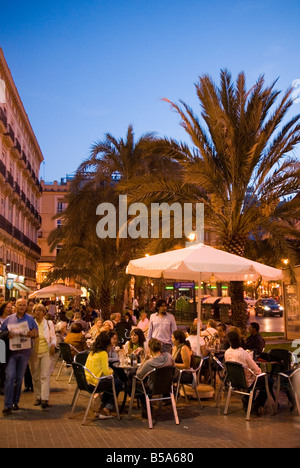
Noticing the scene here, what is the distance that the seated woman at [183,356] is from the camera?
806cm

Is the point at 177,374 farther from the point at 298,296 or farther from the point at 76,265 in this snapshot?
the point at 76,265

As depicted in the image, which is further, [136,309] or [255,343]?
[136,309]

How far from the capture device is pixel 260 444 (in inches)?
232

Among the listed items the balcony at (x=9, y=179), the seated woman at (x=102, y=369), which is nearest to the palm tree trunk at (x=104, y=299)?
the balcony at (x=9, y=179)

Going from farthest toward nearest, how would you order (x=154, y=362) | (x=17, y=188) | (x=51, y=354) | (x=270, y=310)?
(x=270, y=310) < (x=17, y=188) < (x=51, y=354) < (x=154, y=362)

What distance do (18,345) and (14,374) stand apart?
0.44 m

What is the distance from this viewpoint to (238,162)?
14086 millimetres

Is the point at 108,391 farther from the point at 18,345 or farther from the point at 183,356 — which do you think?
the point at 18,345

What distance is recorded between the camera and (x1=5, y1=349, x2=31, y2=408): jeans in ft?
24.3

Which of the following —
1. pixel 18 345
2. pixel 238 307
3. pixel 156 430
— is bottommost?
pixel 156 430

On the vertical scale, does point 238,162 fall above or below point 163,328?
above

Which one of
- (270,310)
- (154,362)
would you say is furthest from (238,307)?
(270,310)
